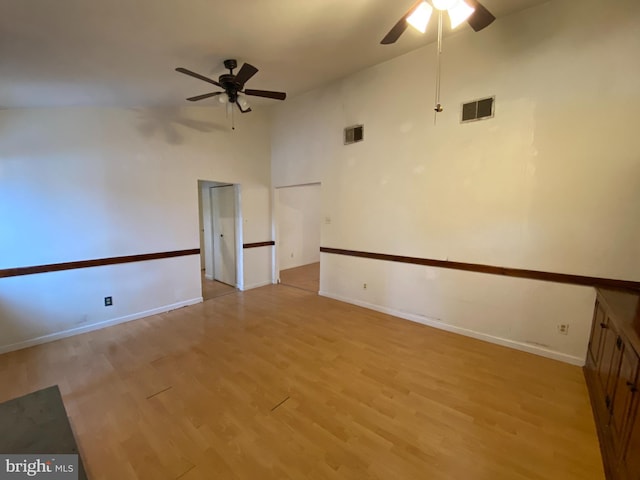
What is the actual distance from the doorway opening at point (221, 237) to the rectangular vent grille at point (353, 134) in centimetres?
212

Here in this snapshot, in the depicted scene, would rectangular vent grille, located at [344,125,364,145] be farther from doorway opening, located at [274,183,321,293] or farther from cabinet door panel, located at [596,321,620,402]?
cabinet door panel, located at [596,321,620,402]

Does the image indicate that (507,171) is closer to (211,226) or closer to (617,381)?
(617,381)

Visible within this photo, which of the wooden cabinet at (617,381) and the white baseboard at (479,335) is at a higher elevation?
the wooden cabinet at (617,381)

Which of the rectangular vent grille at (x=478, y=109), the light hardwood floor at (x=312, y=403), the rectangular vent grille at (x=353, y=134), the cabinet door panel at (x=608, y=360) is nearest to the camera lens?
the light hardwood floor at (x=312, y=403)

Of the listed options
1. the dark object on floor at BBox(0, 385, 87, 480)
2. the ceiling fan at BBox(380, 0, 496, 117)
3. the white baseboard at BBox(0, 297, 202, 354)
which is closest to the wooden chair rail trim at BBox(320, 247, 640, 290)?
the ceiling fan at BBox(380, 0, 496, 117)

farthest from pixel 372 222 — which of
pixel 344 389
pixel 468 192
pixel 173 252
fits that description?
pixel 173 252

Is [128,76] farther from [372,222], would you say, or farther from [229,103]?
[372,222]

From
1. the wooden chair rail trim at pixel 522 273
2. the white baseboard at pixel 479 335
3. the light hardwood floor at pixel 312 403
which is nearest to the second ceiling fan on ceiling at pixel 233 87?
the wooden chair rail trim at pixel 522 273

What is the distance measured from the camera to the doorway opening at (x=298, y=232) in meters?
6.48

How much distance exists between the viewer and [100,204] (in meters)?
3.43

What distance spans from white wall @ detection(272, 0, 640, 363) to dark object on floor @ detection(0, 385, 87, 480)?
3.39 meters

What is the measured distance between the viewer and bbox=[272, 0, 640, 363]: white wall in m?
2.40

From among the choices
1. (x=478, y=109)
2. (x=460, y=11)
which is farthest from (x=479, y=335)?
(x=460, y=11)

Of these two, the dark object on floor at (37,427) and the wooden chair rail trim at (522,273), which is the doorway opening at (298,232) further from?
the dark object on floor at (37,427)
